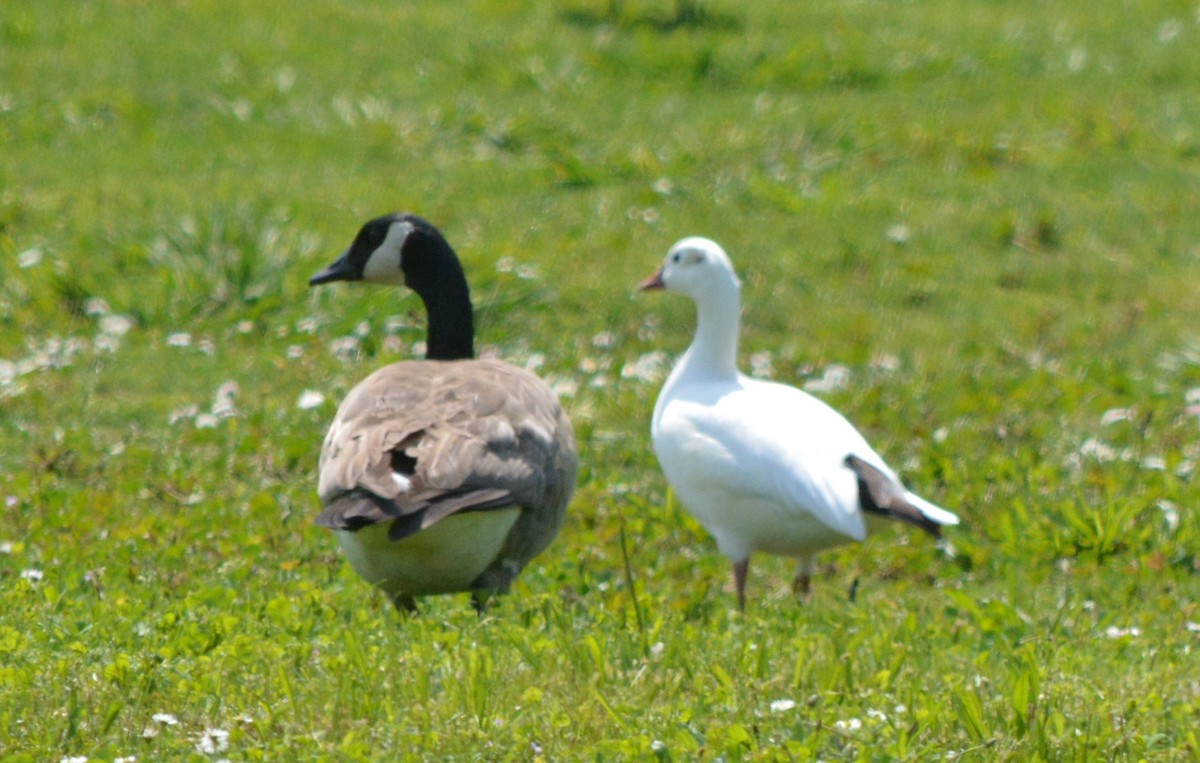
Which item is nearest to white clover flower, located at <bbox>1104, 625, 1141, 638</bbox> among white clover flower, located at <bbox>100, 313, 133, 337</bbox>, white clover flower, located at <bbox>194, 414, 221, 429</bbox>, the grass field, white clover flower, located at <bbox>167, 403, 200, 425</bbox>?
the grass field

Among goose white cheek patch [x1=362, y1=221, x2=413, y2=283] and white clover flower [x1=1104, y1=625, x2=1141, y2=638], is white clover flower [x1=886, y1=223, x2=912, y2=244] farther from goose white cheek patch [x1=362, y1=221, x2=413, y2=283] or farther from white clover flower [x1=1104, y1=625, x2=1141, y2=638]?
white clover flower [x1=1104, y1=625, x2=1141, y2=638]

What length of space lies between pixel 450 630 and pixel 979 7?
1243cm

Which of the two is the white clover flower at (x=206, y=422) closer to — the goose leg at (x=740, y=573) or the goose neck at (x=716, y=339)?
the goose neck at (x=716, y=339)

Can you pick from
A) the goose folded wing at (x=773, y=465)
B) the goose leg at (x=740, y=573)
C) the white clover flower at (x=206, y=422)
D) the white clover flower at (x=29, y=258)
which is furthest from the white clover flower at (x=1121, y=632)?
the white clover flower at (x=29, y=258)

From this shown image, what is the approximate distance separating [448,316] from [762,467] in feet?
4.54

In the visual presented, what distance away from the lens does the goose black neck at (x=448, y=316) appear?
6.69m

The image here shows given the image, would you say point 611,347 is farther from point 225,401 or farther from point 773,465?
point 773,465

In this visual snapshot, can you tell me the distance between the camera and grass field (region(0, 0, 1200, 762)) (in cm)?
425

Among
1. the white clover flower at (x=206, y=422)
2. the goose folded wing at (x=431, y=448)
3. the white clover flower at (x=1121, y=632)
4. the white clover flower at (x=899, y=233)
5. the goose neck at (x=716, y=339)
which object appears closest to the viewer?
the goose folded wing at (x=431, y=448)

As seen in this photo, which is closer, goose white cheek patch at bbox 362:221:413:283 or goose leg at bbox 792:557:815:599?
goose leg at bbox 792:557:815:599

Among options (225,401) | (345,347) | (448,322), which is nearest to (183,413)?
(225,401)

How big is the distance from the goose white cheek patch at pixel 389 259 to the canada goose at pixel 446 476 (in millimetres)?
782

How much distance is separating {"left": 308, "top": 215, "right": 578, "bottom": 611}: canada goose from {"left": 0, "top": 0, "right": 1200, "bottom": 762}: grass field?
0.65 feet

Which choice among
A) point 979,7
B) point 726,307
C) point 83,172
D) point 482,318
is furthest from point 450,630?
point 979,7
